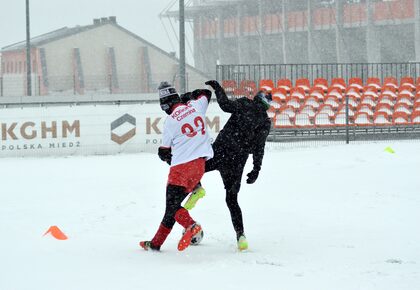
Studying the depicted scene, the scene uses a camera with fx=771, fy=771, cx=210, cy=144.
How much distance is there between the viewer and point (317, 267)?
24.0ft

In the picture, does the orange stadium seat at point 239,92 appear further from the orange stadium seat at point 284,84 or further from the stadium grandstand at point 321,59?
the orange stadium seat at point 284,84

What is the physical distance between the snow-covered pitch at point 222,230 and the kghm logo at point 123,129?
304 centimetres

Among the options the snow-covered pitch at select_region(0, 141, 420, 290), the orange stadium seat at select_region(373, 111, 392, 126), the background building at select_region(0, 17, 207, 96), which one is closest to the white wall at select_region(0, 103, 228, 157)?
the snow-covered pitch at select_region(0, 141, 420, 290)

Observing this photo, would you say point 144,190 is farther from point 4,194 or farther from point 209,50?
point 209,50

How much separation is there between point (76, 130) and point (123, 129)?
1231mm

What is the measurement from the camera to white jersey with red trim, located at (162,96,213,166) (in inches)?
306

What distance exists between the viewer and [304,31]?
46562mm

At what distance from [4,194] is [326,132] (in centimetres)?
1244

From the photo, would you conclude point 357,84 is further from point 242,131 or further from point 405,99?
point 242,131

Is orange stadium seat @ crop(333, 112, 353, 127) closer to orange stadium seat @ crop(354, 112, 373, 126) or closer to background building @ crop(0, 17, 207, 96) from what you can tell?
orange stadium seat @ crop(354, 112, 373, 126)

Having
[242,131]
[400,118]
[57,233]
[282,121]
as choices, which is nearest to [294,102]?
[282,121]

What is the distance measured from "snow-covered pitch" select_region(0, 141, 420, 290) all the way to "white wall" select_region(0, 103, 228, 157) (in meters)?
2.81

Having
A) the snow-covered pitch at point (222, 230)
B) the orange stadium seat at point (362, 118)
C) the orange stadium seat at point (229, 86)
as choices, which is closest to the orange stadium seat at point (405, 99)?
the orange stadium seat at point (362, 118)

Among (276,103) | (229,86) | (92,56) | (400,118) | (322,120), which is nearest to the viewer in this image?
(229,86)
